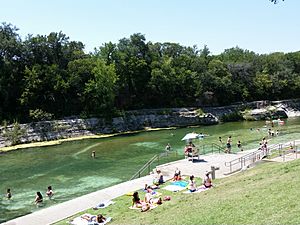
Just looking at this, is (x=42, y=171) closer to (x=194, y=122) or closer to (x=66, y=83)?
(x=66, y=83)

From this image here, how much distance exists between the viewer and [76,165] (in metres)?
43.4

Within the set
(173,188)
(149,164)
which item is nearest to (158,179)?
(173,188)

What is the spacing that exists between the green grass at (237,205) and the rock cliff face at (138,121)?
42682 millimetres

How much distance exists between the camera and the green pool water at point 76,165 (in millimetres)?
31156

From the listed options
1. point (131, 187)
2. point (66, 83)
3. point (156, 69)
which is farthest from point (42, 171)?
point (156, 69)

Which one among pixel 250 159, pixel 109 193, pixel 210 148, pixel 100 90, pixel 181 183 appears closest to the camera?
pixel 109 193

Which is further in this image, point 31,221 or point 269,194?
point 31,221

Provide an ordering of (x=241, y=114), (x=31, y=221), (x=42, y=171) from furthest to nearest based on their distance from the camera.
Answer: (x=241, y=114) < (x=42, y=171) < (x=31, y=221)

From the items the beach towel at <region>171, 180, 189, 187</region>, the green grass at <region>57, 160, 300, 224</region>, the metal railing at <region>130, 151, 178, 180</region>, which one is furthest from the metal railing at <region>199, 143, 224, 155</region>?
the green grass at <region>57, 160, 300, 224</region>

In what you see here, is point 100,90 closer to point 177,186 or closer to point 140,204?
point 177,186

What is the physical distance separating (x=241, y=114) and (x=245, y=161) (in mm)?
59577

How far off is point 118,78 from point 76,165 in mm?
42945

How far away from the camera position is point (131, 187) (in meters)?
28.7

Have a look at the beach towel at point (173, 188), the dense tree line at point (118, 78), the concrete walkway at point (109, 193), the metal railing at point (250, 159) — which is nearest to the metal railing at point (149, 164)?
the concrete walkway at point (109, 193)
